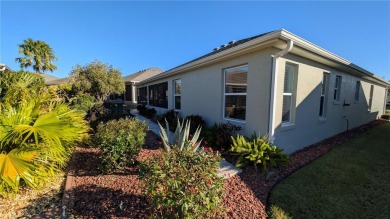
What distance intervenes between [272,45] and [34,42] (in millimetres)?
30192

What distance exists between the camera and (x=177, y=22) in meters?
11.8

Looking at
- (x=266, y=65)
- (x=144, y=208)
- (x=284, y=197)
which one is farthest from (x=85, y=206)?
(x=266, y=65)

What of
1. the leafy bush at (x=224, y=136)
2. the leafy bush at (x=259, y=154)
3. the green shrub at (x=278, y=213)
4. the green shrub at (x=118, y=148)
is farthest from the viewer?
the leafy bush at (x=224, y=136)

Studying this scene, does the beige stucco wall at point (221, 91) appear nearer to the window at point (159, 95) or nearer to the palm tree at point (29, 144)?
the window at point (159, 95)

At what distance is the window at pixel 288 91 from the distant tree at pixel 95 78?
14.7 meters

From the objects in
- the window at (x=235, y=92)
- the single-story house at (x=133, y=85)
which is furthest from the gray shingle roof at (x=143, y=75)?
the window at (x=235, y=92)

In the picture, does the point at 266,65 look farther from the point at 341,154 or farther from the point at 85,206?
the point at 85,206

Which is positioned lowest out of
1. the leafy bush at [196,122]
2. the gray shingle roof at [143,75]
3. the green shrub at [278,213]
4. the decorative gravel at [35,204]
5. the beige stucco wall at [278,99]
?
the decorative gravel at [35,204]

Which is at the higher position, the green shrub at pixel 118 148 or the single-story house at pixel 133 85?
the single-story house at pixel 133 85

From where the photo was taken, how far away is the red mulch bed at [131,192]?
2988 millimetres

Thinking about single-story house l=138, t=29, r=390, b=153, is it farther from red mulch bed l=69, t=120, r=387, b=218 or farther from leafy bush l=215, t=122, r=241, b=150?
red mulch bed l=69, t=120, r=387, b=218

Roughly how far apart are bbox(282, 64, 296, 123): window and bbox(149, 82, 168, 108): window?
8.98 m

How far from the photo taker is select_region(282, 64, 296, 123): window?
236 inches

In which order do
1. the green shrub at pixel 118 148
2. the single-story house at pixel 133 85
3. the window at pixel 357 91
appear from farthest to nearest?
the single-story house at pixel 133 85 → the window at pixel 357 91 → the green shrub at pixel 118 148
